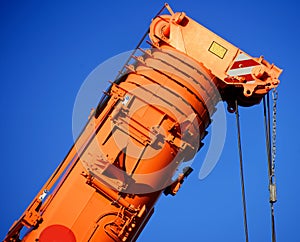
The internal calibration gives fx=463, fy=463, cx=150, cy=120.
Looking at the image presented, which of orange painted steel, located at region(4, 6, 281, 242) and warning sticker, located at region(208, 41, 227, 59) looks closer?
orange painted steel, located at region(4, 6, 281, 242)

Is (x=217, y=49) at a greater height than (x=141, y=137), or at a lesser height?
greater

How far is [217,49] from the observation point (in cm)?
698

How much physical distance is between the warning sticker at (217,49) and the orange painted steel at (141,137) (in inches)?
0.6

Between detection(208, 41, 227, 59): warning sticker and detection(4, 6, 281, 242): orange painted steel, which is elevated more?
detection(208, 41, 227, 59): warning sticker

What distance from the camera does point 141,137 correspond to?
6.17 meters

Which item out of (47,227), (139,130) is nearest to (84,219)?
(47,227)

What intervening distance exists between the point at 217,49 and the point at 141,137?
6.24 feet

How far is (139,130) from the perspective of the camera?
6.19 metres

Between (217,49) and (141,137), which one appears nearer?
(141,137)

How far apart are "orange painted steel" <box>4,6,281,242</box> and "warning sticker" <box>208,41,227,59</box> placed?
0.6 inches

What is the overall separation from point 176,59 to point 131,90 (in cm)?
86

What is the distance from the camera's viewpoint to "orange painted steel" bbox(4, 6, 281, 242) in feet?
19.8

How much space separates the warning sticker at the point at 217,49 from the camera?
696 cm

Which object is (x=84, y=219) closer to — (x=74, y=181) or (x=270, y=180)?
(x=74, y=181)
